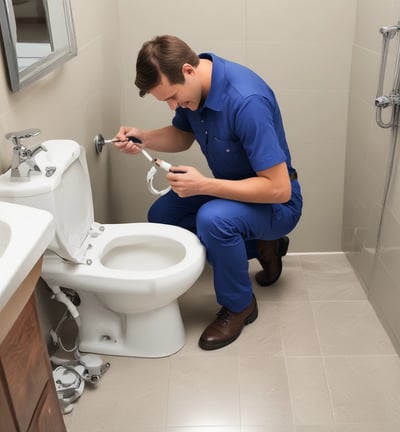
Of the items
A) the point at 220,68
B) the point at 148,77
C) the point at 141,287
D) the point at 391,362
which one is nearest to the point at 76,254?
the point at 141,287

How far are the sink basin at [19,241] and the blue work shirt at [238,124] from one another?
79cm

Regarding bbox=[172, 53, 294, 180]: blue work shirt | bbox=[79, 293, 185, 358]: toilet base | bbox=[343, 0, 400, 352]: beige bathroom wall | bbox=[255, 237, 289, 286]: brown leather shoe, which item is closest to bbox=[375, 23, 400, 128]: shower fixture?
bbox=[343, 0, 400, 352]: beige bathroom wall

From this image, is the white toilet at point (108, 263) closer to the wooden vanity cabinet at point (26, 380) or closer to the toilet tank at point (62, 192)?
the toilet tank at point (62, 192)

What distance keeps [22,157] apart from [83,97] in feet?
1.96

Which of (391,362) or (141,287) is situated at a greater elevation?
(141,287)

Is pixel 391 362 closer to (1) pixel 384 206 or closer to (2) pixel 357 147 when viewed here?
(1) pixel 384 206

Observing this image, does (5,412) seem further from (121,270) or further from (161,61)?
(161,61)

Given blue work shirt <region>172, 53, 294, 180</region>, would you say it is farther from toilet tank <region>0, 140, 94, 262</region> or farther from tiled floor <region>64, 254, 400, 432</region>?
tiled floor <region>64, 254, 400, 432</region>

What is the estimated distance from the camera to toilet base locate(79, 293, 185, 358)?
5.60 ft

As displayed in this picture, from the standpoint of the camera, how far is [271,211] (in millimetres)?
1744

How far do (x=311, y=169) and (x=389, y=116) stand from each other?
539 mm

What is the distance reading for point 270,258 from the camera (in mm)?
2068

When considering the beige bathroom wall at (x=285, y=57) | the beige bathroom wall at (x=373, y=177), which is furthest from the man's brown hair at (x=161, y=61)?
the beige bathroom wall at (x=373, y=177)

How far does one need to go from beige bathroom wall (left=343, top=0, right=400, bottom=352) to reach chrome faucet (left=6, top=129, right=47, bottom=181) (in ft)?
3.75
